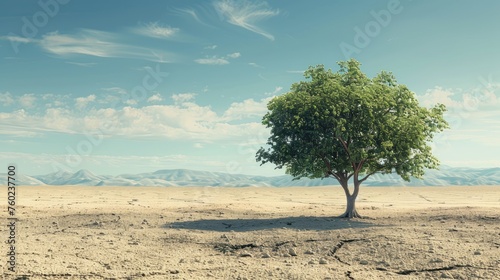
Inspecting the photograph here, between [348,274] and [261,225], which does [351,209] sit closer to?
[261,225]

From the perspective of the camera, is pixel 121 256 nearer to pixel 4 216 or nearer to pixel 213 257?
pixel 213 257

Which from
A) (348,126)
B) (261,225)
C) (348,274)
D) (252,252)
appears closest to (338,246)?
(252,252)

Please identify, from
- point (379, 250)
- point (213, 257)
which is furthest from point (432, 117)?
point (213, 257)

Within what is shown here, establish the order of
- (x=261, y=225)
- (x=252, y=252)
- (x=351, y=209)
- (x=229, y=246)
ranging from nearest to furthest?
(x=252, y=252) → (x=229, y=246) → (x=261, y=225) → (x=351, y=209)

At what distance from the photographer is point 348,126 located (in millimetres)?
22797

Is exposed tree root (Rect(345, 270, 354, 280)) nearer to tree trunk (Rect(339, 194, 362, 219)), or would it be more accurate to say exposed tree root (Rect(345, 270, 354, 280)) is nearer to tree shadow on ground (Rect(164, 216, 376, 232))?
tree shadow on ground (Rect(164, 216, 376, 232))

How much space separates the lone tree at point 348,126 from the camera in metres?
22.9

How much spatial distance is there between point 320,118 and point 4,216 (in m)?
18.0

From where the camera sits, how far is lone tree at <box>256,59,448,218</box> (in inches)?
900

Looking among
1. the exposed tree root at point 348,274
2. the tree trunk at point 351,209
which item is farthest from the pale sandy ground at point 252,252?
the tree trunk at point 351,209

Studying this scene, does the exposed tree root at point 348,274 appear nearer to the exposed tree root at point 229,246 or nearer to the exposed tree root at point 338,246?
the exposed tree root at point 338,246

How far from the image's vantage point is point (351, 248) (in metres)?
13.8

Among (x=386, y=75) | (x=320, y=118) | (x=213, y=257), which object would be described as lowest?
(x=213, y=257)

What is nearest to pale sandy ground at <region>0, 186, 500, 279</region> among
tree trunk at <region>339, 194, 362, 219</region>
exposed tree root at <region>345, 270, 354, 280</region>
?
exposed tree root at <region>345, 270, 354, 280</region>
